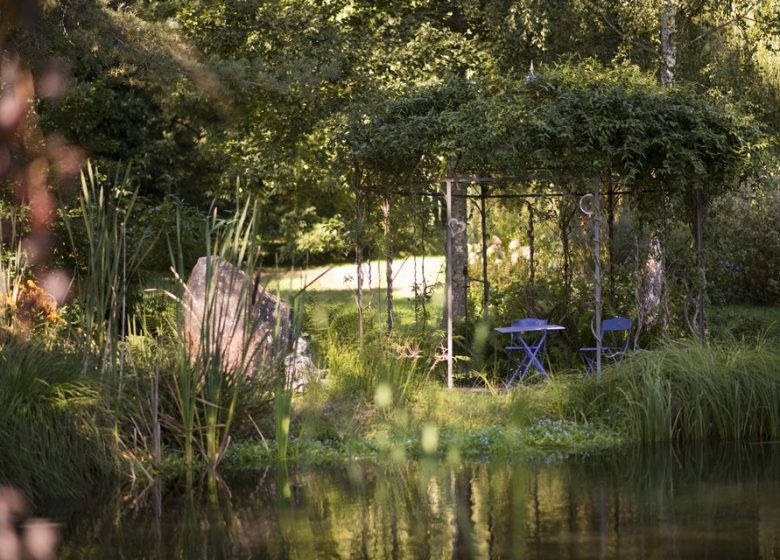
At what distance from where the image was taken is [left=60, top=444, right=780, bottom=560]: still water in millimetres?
5379

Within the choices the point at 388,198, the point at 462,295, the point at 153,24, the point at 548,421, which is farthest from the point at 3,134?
the point at 548,421

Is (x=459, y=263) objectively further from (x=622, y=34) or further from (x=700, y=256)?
(x=700, y=256)

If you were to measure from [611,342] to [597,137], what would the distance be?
8.94 ft

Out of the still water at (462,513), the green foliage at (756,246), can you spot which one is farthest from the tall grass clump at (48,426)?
the green foliage at (756,246)

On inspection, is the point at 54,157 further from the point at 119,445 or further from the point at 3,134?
the point at 119,445

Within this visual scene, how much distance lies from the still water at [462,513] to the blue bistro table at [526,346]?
231 centimetres

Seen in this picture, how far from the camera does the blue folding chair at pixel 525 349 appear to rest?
10.1 m

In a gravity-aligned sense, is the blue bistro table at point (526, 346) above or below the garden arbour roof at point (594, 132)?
below

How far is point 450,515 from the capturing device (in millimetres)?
6066

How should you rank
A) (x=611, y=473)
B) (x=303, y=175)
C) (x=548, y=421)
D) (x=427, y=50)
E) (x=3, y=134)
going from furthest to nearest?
(x=303, y=175) → (x=427, y=50) → (x=3, y=134) → (x=548, y=421) → (x=611, y=473)

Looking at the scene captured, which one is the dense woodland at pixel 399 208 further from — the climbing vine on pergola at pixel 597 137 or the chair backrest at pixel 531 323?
the chair backrest at pixel 531 323

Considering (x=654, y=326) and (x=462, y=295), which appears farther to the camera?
(x=462, y=295)

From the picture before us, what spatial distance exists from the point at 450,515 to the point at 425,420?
250cm

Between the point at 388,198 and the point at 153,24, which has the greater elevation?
the point at 153,24
